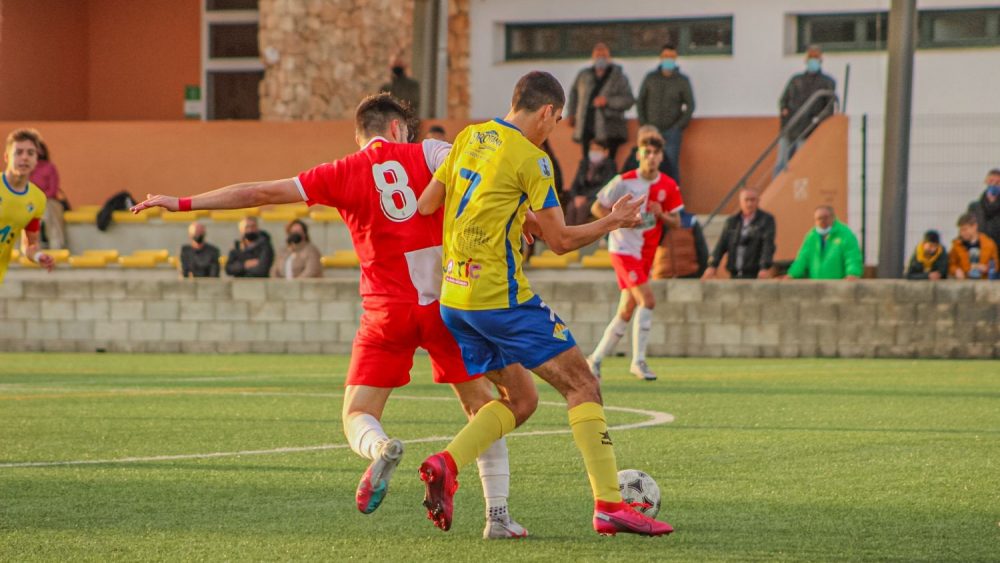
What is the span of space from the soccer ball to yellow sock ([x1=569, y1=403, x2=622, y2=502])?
30cm

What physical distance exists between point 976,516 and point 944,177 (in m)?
13.7

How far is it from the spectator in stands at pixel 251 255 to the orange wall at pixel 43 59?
11.2 m

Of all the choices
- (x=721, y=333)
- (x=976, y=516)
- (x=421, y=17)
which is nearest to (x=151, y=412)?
(x=976, y=516)

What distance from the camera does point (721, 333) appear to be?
19.2 m

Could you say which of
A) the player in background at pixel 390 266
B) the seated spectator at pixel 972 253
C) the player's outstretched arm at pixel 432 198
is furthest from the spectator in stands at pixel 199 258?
the player's outstretched arm at pixel 432 198

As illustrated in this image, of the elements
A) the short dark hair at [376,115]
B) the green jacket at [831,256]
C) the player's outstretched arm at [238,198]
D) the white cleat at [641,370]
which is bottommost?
the white cleat at [641,370]

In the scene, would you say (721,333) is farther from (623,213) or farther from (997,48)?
(623,213)

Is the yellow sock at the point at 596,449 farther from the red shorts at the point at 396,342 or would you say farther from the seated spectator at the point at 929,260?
the seated spectator at the point at 929,260

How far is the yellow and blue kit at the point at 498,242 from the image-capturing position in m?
6.15

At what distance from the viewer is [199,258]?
21906 millimetres

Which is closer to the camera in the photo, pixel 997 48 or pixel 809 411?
pixel 809 411

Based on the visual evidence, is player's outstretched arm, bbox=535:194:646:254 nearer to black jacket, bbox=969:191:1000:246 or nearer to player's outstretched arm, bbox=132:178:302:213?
player's outstretched arm, bbox=132:178:302:213

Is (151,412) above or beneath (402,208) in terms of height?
beneath

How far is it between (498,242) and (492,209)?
0.42ft
